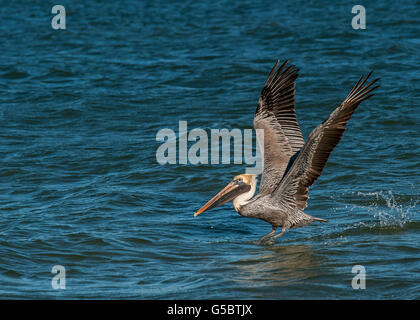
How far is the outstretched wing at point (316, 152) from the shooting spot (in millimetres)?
6230

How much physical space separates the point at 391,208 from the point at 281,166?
1309 mm

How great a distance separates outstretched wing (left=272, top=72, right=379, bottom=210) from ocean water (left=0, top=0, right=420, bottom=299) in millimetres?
466

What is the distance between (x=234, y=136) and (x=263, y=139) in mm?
3203

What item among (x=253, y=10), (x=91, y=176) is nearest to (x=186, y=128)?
(x=91, y=176)

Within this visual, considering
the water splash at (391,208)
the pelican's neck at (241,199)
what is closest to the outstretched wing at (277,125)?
the pelican's neck at (241,199)

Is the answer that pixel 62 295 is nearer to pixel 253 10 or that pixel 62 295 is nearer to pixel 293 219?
pixel 293 219

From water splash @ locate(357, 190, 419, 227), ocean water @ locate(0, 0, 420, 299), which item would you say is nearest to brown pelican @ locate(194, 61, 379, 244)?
ocean water @ locate(0, 0, 420, 299)

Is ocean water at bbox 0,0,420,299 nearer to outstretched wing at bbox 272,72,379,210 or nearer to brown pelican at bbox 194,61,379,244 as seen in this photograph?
brown pelican at bbox 194,61,379,244

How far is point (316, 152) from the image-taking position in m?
6.50

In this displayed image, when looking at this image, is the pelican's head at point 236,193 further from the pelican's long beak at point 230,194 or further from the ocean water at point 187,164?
the ocean water at point 187,164

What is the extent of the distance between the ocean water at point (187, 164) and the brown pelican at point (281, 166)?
31cm

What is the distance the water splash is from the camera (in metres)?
7.38

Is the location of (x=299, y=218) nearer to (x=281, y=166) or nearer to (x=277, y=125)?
(x=281, y=166)

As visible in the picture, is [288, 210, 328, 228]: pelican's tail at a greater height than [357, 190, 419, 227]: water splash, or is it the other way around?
[357, 190, 419, 227]: water splash
